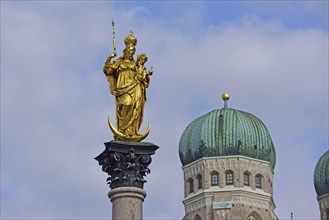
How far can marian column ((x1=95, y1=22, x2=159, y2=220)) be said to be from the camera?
79.5 ft

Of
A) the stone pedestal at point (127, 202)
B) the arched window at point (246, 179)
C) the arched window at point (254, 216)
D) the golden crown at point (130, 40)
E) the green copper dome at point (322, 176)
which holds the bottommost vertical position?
the stone pedestal at point (127, 202)

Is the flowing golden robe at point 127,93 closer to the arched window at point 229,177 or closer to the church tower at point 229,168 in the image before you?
the church tower at point 229,168

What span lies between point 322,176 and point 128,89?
8127 centimetres

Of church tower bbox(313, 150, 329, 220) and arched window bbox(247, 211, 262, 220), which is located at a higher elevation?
church tower bbox(313, 150, 329, 220)

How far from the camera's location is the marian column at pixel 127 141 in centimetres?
2423

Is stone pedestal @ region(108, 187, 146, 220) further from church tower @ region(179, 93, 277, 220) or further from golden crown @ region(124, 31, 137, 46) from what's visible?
church tower @ region(179, 93, 277, 220)

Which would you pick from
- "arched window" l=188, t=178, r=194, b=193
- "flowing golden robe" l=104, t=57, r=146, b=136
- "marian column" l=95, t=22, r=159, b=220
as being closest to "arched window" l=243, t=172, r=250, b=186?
"arched window" l=188, t=178, r=194, b=193

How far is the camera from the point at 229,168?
319ft

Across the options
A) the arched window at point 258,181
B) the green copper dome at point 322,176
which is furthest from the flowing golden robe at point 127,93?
the green copper dome at point 322,176

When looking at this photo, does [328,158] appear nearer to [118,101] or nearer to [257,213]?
[257,213]

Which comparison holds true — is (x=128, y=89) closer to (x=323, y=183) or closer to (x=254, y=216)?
(x=254, y=216)

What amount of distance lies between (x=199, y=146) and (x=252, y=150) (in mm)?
4884

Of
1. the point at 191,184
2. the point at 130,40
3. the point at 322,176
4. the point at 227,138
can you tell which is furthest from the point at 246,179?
the point at 130,40

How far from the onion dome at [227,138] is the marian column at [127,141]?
237 ft
